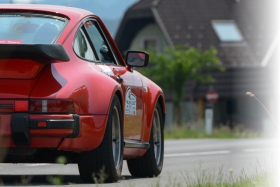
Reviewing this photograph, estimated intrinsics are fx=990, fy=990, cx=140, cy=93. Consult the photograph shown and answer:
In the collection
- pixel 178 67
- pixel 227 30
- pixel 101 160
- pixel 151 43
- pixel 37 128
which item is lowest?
pixel 151 43

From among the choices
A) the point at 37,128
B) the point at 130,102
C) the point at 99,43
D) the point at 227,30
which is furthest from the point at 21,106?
the point at 227,30

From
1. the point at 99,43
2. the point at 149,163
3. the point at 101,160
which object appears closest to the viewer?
the point at 101,160

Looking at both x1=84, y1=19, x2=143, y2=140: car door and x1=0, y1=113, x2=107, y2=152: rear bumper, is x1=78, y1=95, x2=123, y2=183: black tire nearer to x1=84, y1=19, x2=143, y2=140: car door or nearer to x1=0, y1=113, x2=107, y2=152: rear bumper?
x1=0, y1=113, x2=107, y2=152: rear bumper

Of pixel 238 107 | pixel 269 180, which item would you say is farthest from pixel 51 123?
pixel 238 107

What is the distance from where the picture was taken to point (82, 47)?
9.02m

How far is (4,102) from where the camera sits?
815 cm

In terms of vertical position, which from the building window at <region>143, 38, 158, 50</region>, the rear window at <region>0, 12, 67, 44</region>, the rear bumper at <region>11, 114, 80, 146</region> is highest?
the rear window at <region>0, 12, 67, 44</region>

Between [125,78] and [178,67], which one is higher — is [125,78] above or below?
above

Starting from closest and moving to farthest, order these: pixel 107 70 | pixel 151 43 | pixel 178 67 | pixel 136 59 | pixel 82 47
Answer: pixel 82 47 → pixel 107 70 → pixel 136 59 → pixel 178 67 → pixel 151 43

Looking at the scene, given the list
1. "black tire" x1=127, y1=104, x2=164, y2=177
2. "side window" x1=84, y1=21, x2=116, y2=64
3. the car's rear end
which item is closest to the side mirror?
"side window" x1=84, y1=21, x2=116, y2=64

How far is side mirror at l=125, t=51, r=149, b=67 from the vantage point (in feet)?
34.1

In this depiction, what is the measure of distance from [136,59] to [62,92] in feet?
7.75

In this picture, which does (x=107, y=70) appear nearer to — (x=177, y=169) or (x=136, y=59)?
(x=136, y=59)

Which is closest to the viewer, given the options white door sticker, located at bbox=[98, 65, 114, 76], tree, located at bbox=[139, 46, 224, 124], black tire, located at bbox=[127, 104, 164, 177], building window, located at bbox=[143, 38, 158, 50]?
white door sticker, located at bbox=[98, 65, 114, 76]
